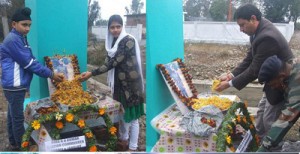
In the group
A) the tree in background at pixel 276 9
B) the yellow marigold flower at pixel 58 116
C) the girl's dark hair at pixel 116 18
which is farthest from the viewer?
the tree in background at pixel 276 9

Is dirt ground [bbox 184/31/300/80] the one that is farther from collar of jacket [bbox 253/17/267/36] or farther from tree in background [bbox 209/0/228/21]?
tree in background [bbox 209/0/228/21]

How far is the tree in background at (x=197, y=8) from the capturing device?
1117 inches

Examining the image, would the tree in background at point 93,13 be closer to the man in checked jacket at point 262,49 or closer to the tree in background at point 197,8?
the man in checked jacket at point 262,49

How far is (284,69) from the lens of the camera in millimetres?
2463

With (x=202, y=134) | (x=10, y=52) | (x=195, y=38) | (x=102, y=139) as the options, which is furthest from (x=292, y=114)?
(x=195, y=38)

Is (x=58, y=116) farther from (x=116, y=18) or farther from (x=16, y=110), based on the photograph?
(x=116, y=18)

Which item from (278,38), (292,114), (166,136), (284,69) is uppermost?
(278,38)

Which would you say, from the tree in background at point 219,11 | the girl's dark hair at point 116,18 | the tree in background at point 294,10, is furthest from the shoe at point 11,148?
the tree in background at point 219,11

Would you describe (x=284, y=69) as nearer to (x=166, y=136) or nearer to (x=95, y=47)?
(x=166, y=136)

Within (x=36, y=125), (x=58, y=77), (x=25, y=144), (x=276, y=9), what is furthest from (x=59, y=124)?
(x=276, y=9)

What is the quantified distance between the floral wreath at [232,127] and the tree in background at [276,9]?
2049 centimetres

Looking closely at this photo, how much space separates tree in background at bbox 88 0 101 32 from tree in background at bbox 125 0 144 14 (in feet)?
2.36

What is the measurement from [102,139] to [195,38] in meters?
13.7

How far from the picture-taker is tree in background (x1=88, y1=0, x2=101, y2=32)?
438cm
